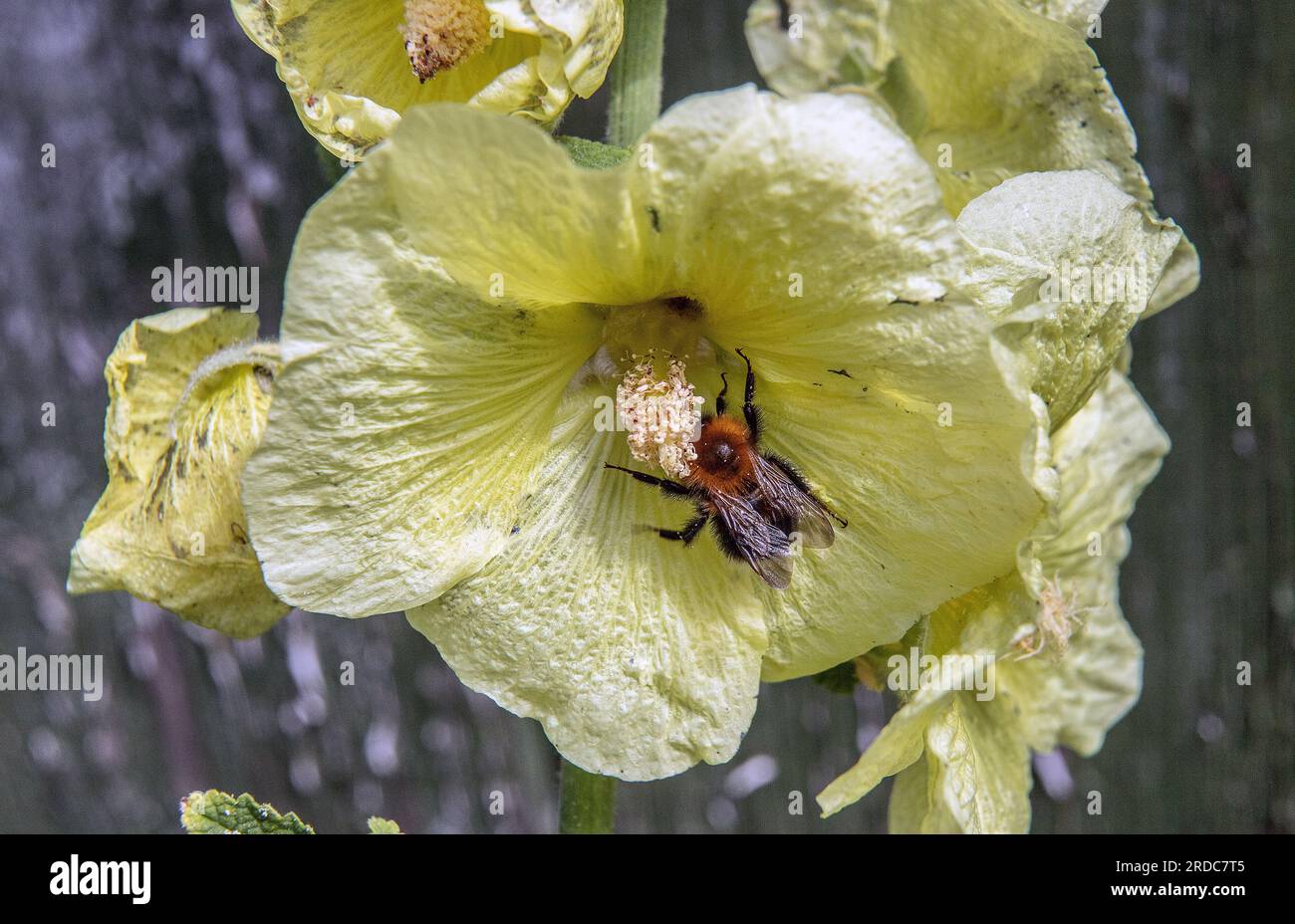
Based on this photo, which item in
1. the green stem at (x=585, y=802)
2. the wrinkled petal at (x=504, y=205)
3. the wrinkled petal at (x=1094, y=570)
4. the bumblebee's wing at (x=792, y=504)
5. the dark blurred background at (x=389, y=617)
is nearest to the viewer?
the wrinkled petal at (x=504, y=205)

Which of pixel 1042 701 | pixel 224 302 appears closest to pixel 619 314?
pixel 1042 701

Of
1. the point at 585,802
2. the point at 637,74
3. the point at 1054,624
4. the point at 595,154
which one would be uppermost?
the point at 637,74

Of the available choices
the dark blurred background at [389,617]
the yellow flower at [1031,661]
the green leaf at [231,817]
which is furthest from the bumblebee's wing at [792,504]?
the dark blurred background at [389,617]

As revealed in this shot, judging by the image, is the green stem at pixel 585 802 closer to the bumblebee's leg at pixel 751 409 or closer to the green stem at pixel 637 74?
the bumblebee's leg at pixel 751 409

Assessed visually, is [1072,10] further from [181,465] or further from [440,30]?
[181,465]

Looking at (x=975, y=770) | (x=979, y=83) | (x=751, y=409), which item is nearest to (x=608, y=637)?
(x=751, y=409)

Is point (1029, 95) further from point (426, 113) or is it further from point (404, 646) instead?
point (404, 646)
